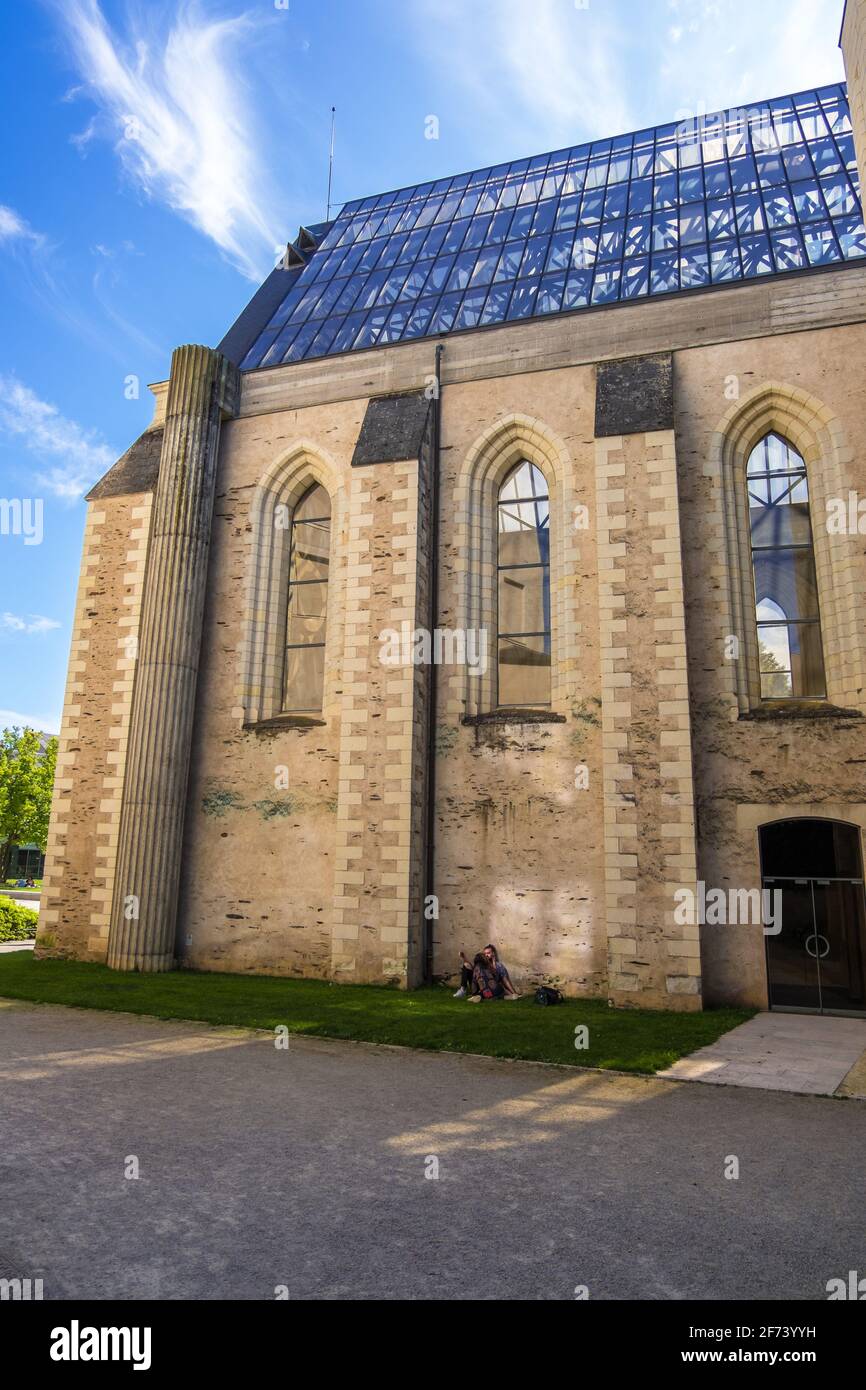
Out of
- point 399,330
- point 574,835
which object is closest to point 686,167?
point 399,330

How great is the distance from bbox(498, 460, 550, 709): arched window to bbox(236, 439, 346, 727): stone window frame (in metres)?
3.02

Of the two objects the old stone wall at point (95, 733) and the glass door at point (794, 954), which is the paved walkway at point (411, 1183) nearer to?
the glass door at point (794, 954)

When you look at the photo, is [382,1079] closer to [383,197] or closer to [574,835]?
[574,835]

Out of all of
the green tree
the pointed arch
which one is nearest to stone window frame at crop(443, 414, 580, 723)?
the pointed arch

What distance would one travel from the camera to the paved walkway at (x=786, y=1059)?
299 inches

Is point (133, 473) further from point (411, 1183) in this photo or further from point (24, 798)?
point (24, 798)

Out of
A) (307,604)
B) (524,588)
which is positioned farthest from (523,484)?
(307,604)

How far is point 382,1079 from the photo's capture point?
7.34m

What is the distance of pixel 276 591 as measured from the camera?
53.9 feet

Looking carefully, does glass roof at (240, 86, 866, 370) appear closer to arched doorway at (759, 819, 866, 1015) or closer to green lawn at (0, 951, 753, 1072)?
arched doorway at (759, 819, 866, 1015)

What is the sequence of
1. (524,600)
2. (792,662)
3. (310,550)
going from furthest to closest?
(310,550) < (524,600) < (792,662)

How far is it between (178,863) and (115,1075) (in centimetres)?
805

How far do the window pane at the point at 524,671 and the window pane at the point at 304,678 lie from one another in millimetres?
3477

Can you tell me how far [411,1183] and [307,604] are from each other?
1280cm
